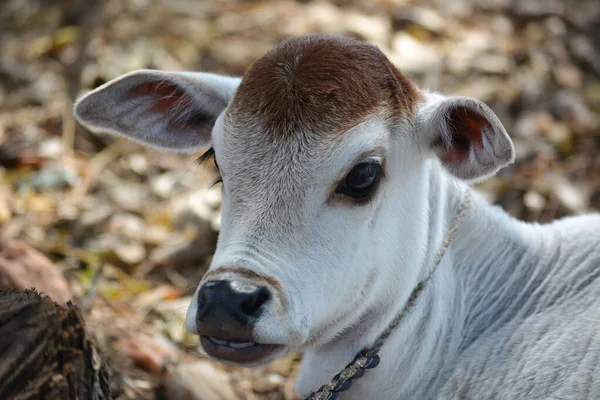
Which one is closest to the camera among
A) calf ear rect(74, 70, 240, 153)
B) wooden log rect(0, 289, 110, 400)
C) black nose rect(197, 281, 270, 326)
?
wooden log rect(0, 289, 110, 400)

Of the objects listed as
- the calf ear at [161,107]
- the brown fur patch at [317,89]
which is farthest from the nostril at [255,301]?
the calf ear at [161,107]

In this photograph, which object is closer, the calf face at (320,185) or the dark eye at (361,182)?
the calf face at (320,185)

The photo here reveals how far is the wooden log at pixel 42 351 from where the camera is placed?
101 inches

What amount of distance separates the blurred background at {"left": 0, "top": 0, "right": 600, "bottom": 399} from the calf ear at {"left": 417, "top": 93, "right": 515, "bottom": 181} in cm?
171

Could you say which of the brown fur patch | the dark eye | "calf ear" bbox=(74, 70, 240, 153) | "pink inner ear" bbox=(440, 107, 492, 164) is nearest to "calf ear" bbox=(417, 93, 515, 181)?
"pink inner ear" bbox=(440, 107, 492, 164)

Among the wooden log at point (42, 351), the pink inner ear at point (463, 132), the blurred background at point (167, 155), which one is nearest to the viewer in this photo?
the wooden log at point (42, 351)

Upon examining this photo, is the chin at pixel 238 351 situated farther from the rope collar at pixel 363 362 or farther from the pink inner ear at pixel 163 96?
the pink inner ear at pixel 163 96

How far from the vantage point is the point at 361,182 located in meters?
3.18

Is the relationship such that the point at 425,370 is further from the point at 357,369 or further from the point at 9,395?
the point at 9,395

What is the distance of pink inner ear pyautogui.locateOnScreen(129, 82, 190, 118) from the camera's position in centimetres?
374

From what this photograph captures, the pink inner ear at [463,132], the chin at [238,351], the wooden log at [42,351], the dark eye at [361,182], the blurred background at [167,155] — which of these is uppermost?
the pink inner ear at [463,132]

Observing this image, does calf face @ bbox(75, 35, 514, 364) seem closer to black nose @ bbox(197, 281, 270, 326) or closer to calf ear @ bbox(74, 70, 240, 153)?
black nose @ bbox(197, 281, 270, 326)

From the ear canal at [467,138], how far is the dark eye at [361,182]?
34 centimetres

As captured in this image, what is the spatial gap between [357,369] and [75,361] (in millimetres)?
1194
